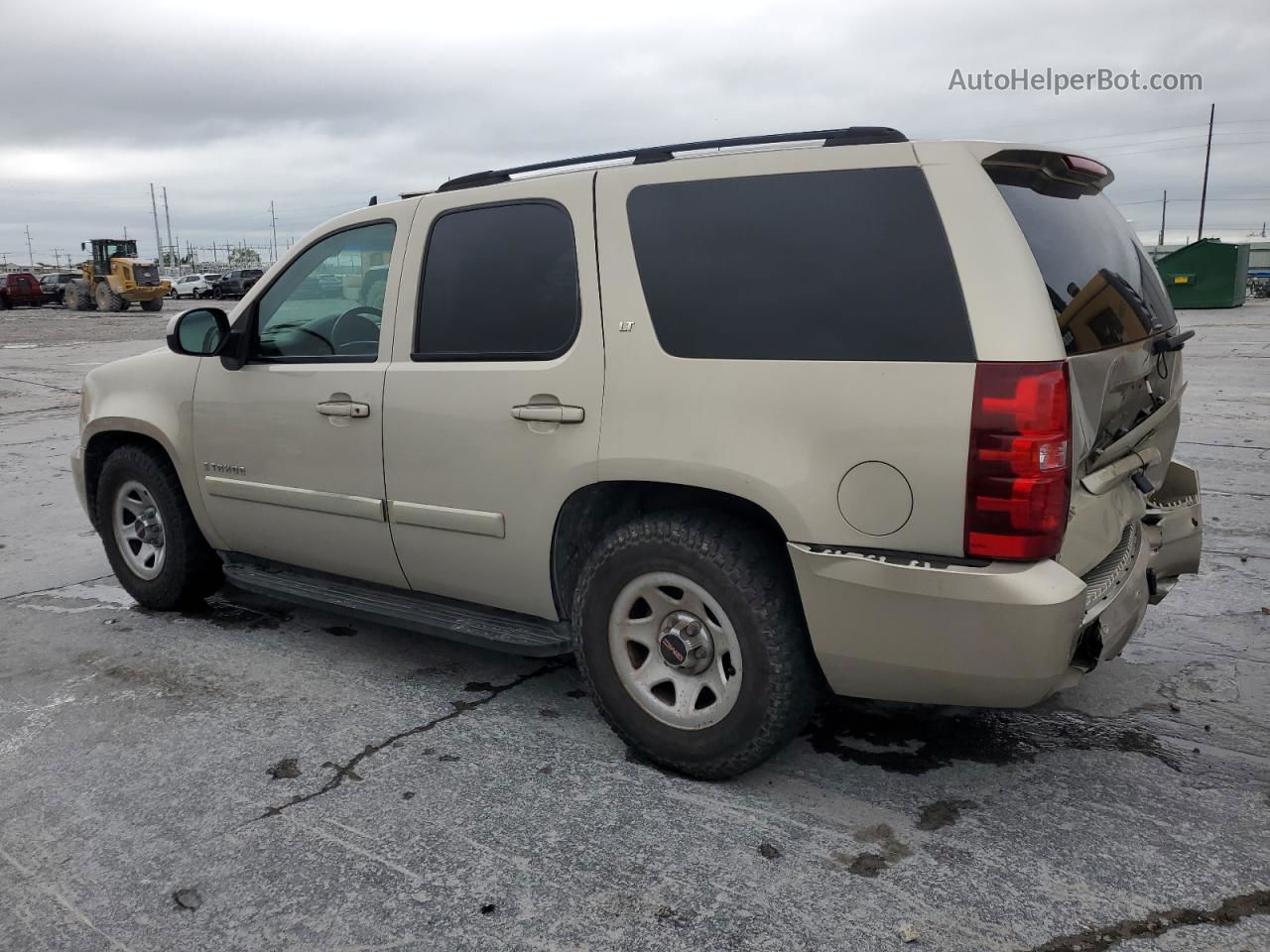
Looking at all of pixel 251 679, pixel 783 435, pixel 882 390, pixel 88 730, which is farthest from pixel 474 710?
pixel 882 390

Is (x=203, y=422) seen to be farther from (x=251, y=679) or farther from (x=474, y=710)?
(x=474, y=710)

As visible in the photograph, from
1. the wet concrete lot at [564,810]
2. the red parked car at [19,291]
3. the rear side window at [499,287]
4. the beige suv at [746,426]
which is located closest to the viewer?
the wet concrete lot at [564,810]

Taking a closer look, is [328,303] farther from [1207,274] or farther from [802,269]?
[1207,274]

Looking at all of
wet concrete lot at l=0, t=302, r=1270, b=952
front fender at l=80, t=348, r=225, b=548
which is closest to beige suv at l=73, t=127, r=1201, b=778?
wet concrete lot at l=0, t=302, r=1270, b=952

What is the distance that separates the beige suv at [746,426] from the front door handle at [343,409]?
0.01 meters

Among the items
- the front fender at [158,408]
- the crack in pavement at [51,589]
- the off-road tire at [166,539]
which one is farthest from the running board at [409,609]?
the crack in pavement at [51,589]

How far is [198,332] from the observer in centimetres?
445

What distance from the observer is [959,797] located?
3119mm

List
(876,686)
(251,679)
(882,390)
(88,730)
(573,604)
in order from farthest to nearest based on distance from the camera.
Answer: (251,679), (88,730), (573,604), (876,686), (882,390)

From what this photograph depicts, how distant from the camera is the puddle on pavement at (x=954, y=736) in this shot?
11.1 feet

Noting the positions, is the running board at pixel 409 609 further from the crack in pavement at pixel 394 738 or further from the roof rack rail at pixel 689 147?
the roof rack rail at pixel 689 147

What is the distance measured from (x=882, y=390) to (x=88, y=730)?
2.96 meters

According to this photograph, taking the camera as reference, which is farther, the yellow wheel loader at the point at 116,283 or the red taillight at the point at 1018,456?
the yellow wheel loader at the point at 116,283

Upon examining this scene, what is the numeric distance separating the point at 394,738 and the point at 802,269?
6.76 ft
